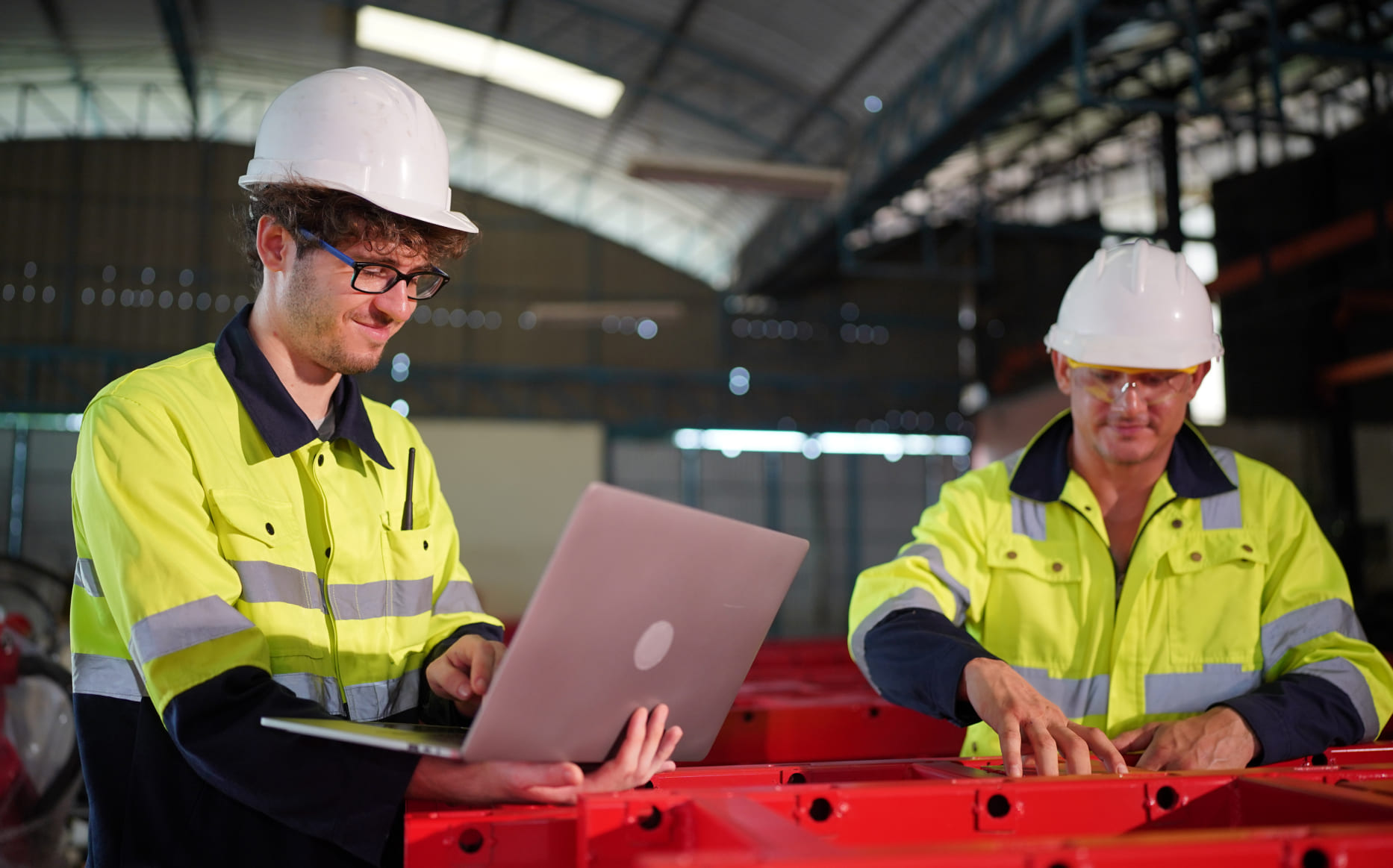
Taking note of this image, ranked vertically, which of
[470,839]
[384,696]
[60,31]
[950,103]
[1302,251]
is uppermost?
[60,31]

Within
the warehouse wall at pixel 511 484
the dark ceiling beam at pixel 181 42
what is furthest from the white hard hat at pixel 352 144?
the warehouse wall at pixel 511 484

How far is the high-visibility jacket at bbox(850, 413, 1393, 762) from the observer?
260 centimetres

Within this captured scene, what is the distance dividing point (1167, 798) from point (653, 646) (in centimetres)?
81

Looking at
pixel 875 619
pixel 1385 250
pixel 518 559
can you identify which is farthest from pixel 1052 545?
pixel 518 559

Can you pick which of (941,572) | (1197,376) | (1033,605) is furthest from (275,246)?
(1197,376)

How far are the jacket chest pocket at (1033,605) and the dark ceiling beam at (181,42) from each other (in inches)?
664

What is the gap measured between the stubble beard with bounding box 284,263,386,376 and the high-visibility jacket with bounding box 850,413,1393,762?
1393 mm

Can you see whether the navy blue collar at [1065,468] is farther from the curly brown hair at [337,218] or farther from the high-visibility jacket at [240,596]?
the curly brown hair at [337,218]

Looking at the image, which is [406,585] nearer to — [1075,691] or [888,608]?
[888,608]

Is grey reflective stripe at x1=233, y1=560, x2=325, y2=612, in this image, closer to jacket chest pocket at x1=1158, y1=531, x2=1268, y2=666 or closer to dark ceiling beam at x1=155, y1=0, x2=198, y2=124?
jacket chest pocket at x1=1158, y1=531, x2=1268, y2=666

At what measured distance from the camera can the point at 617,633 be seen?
150 cm

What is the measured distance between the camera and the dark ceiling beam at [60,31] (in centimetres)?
1598

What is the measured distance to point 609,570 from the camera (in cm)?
142

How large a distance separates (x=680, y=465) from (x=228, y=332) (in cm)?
1906
